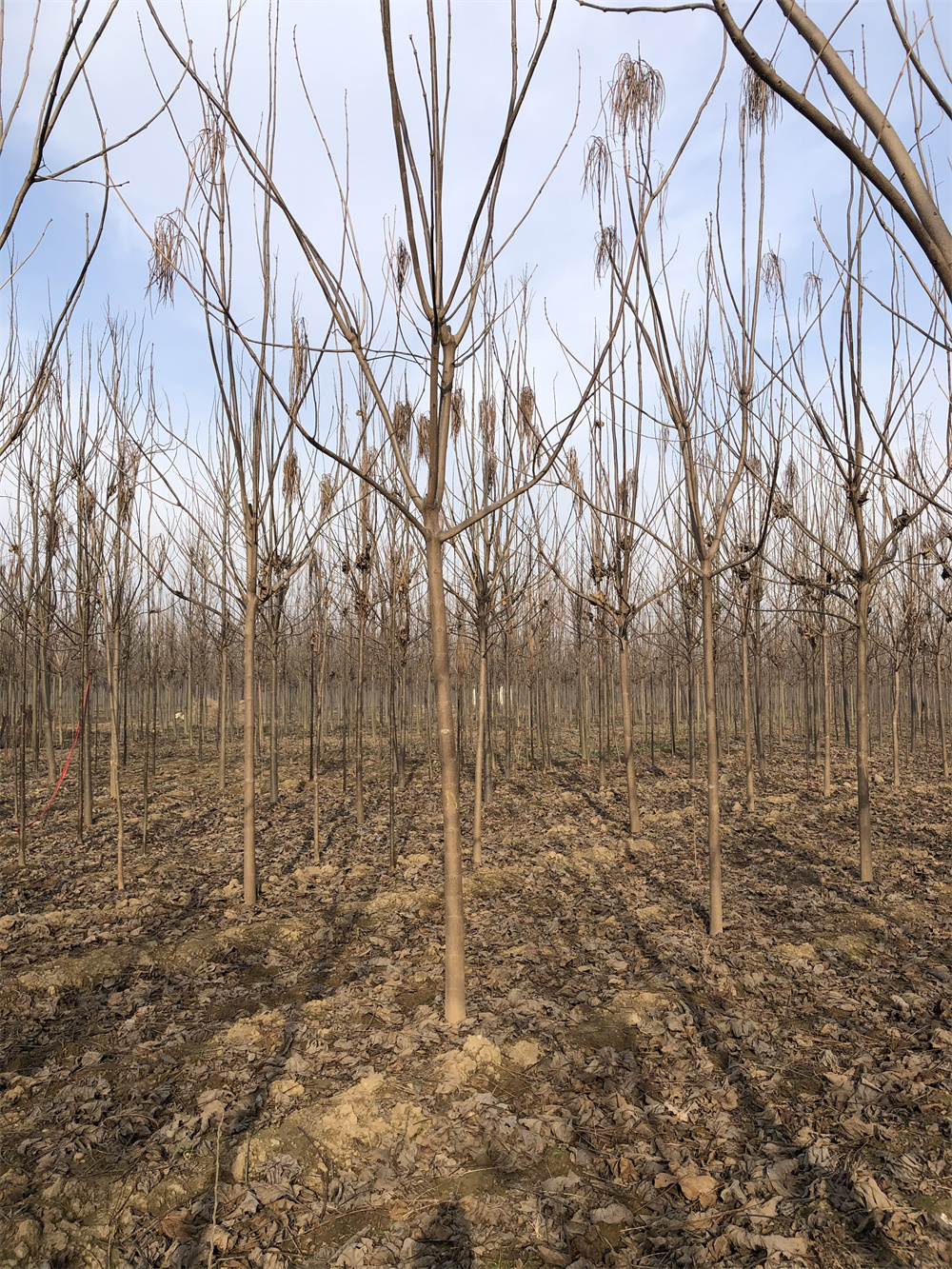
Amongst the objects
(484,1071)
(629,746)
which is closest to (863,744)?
(629,746)

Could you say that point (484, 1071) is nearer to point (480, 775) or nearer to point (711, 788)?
point (711, 788)

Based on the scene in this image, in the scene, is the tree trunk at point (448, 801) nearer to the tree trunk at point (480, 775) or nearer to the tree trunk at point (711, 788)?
the tree trunk at point (711, 788)

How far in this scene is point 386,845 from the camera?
6.98 m

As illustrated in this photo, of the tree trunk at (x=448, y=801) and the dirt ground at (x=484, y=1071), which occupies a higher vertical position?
the tree trunk at (x=448, y=801)

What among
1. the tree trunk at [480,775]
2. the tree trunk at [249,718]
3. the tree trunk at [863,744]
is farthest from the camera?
the tree trunk at [480,775]

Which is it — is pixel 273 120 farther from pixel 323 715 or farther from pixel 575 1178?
pixel 323 715

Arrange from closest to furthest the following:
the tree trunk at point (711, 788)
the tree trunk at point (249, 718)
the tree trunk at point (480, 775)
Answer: the tree trunk at point (711, 788), the tree trunk at point (249, 718), the tree trunk at point (480, 775)

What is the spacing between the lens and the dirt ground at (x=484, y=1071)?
213 centimetres

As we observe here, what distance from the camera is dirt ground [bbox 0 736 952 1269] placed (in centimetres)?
213

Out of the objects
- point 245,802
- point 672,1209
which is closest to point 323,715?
point 245,802

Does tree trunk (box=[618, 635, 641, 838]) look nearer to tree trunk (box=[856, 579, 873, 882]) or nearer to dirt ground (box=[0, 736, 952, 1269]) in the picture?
dirt ground (box=[0, 736, 952, 1269])

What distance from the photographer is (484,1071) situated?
9.82 feet

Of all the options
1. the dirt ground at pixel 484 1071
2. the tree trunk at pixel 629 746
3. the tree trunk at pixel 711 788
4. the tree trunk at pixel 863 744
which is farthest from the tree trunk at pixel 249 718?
the tree trunk at pixel 863 744

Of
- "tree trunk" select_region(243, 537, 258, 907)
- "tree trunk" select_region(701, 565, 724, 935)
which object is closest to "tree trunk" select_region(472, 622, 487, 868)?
"tree trunk" select_region(243, 537, 258, 907)
